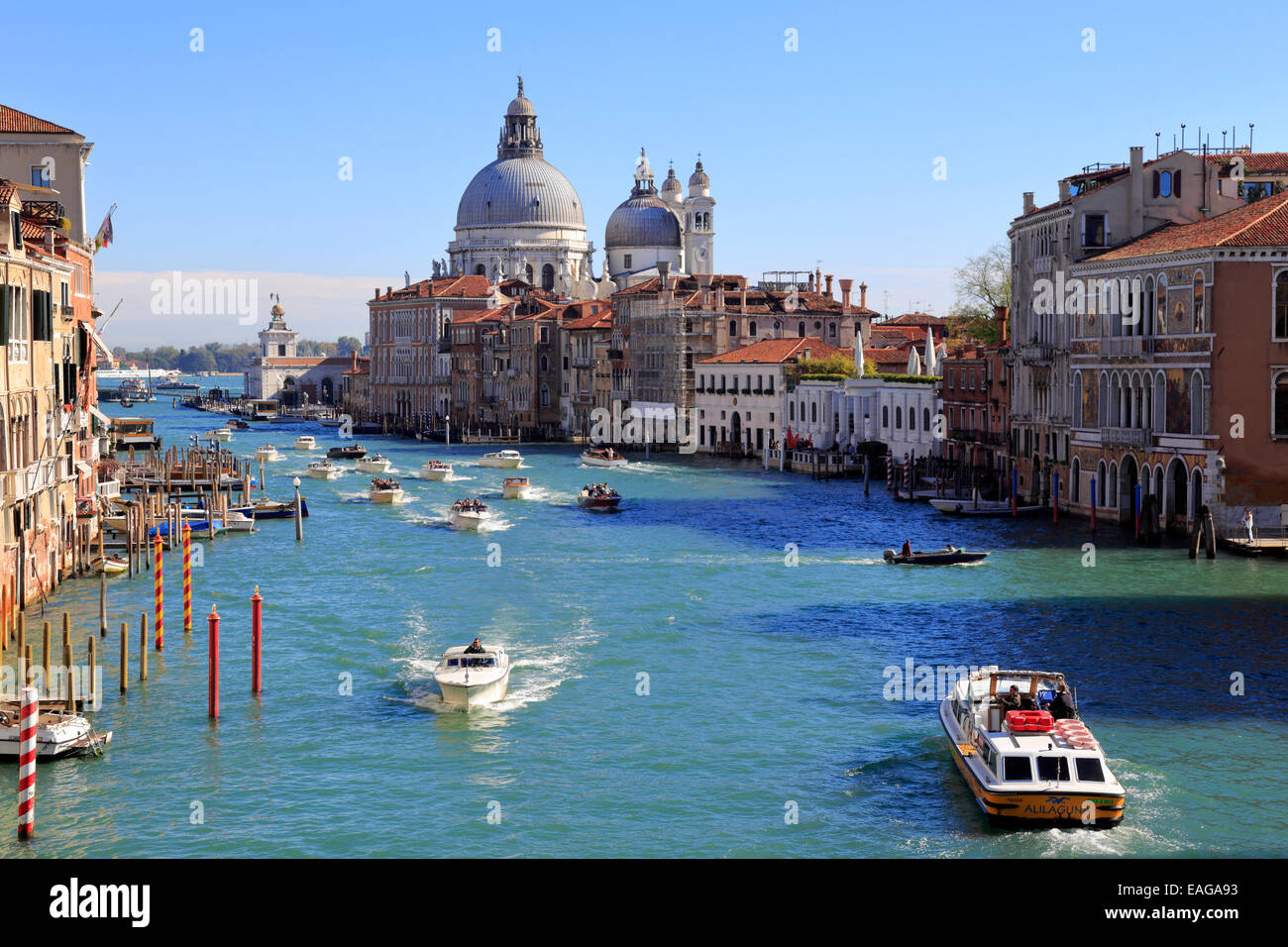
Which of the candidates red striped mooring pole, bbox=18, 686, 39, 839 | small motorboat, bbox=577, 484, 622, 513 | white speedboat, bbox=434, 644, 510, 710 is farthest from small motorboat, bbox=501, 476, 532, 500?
red striped mooring pole, bbox=18, 686, 39, 839

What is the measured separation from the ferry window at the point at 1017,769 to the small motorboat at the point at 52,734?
378 inches

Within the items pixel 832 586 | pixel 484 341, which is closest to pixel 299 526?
pixel 832 586

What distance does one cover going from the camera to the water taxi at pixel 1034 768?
15.1 metres

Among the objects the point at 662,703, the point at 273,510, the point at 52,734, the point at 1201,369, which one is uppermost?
the point at 1201,369

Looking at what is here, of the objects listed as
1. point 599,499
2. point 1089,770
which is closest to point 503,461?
point 599,499

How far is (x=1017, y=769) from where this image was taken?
1544cm

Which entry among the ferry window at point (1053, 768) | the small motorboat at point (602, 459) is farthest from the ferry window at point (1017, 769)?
the small motorboat at point (602, 459)

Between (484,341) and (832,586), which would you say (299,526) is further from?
(484,341)

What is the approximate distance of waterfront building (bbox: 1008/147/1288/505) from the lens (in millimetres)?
40469

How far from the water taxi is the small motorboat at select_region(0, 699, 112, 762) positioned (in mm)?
9264

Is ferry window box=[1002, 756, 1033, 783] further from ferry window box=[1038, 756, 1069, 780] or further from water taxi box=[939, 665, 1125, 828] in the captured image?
ferry window box=[1038, 756, 1069, 780]

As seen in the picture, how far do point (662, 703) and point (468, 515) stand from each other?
21.4 metres

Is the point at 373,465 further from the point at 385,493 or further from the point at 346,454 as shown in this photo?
the point at 385,493

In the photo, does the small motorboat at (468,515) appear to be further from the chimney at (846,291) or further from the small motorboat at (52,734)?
the chimney at (846,291)
